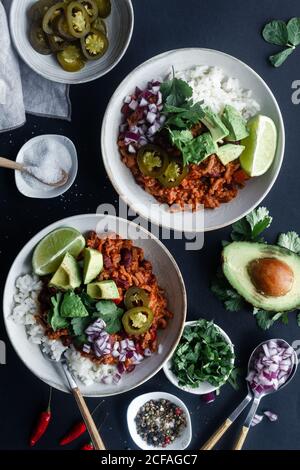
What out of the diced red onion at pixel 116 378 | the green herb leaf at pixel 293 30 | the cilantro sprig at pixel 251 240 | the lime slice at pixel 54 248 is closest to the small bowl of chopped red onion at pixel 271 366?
the cilantro sprig at pixel 251 240

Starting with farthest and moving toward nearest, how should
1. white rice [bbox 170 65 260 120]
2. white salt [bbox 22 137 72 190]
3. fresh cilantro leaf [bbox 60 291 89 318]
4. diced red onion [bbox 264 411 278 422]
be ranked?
diced red onion [bbox 264 411 278 422] < white salt [bbox 22 137 72 190] < white rice [bbox 170 65 260 120] < fresh cilantro leaf [bbox 60 291 89 318]

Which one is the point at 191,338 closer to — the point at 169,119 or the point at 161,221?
the point at 161,221

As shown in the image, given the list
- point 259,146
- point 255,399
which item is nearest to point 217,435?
point 255,399

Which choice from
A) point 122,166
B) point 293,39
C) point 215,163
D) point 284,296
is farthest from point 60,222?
point 293,39

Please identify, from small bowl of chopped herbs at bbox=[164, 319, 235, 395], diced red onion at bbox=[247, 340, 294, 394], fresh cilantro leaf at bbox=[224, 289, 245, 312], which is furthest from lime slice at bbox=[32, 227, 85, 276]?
diced red onion at bbox=[247, 340, 294, 394]

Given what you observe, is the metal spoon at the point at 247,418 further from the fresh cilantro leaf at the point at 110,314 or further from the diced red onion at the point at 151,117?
the diced red onion at the point at 151,117

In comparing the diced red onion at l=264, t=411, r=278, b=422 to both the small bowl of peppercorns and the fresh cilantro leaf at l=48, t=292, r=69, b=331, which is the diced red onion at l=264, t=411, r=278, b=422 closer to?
the small bowl of peppercorns
